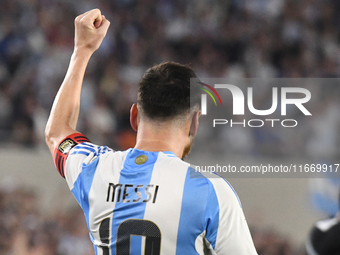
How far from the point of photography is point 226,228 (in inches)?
58.1

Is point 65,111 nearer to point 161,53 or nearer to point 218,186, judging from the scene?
point 218,186

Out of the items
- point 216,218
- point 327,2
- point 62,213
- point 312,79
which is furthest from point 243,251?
point 327,2

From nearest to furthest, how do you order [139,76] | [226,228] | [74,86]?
1. [226,228]
2. [74,86]
3. [139,76]

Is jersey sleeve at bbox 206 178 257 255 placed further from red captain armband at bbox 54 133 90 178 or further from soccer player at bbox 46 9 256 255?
red captain armband at bbox 54 133 90 178

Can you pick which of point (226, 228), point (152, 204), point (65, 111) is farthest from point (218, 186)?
point (65, 111)

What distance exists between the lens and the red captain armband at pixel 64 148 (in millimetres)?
1749

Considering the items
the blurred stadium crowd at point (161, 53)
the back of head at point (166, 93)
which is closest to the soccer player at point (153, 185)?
the back of head at point (166, 93)

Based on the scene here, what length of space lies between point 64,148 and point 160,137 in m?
0.41

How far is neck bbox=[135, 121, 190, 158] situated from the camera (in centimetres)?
168

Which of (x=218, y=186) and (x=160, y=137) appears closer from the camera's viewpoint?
(x=218, y=186)

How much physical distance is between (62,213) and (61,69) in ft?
7.98

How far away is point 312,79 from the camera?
6.77m

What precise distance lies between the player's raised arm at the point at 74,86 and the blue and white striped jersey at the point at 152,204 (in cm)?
12

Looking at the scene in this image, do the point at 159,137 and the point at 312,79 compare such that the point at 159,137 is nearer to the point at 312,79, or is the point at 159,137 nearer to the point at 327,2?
the point at 312,79
